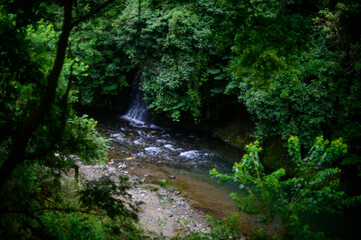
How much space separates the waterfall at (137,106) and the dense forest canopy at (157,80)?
1277 mm

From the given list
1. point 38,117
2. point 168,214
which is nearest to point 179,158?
point 168,214

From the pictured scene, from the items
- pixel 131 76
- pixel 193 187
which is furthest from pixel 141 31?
pixel 193 187

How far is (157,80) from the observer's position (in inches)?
530

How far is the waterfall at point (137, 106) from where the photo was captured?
57.7 feet

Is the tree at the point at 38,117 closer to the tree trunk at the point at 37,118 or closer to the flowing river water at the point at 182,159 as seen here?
the tree trunk at the point at 37,118

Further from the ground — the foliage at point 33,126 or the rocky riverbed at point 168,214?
the foliage at point 33,126

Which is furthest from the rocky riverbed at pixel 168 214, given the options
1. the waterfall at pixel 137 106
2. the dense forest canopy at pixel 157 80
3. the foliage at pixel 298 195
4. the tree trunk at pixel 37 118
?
the waterfall at pixel 137 106

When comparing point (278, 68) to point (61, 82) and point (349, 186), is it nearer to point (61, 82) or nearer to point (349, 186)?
point (61, 82)

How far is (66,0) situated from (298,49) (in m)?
2.95

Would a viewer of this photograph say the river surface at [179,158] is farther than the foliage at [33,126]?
Yes

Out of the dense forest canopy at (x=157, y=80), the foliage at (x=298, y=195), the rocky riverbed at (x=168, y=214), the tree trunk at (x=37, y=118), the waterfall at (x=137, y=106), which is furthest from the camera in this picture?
the waterfall at (x=137, y=106)

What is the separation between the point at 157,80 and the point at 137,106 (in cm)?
535

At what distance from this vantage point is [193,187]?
377 inches

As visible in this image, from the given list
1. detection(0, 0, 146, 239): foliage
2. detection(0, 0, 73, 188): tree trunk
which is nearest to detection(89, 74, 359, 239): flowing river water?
detection(0, 0, 146, 239): foliage
